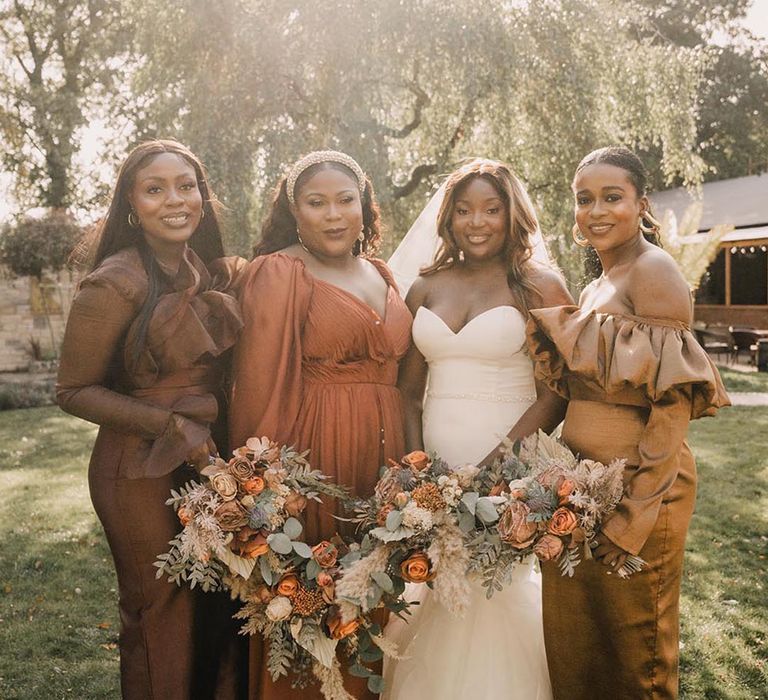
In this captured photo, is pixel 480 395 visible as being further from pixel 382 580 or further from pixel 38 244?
pixel 38 244

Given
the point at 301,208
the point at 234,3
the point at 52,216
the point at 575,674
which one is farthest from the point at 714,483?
the point at 52,216

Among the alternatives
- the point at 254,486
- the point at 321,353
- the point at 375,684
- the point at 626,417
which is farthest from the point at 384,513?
the point at 626,417

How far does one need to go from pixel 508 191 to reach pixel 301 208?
89 cm

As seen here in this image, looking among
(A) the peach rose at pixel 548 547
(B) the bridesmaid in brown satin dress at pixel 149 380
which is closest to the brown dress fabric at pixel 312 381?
(B) the bridesmaid in brown satin dress at pixel 149 380

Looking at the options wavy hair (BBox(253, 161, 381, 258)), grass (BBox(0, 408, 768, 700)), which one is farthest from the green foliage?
wavy hair (BBox(253, 161, 381, 258))

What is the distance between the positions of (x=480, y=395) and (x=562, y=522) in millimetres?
968

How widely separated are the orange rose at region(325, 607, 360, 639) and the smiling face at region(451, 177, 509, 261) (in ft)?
5.31

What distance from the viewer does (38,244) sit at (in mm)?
18000

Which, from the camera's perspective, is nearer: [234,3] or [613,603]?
[613,603]

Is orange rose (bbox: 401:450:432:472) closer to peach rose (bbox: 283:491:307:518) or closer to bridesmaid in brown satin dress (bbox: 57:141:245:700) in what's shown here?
peach rose (bbox: 283:491:307:518)

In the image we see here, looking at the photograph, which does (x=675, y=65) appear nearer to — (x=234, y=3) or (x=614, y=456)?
(x=234, y=3)

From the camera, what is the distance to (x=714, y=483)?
331 inches

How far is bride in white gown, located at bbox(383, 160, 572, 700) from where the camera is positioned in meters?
3.37

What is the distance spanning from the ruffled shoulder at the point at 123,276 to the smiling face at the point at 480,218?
136 cm
